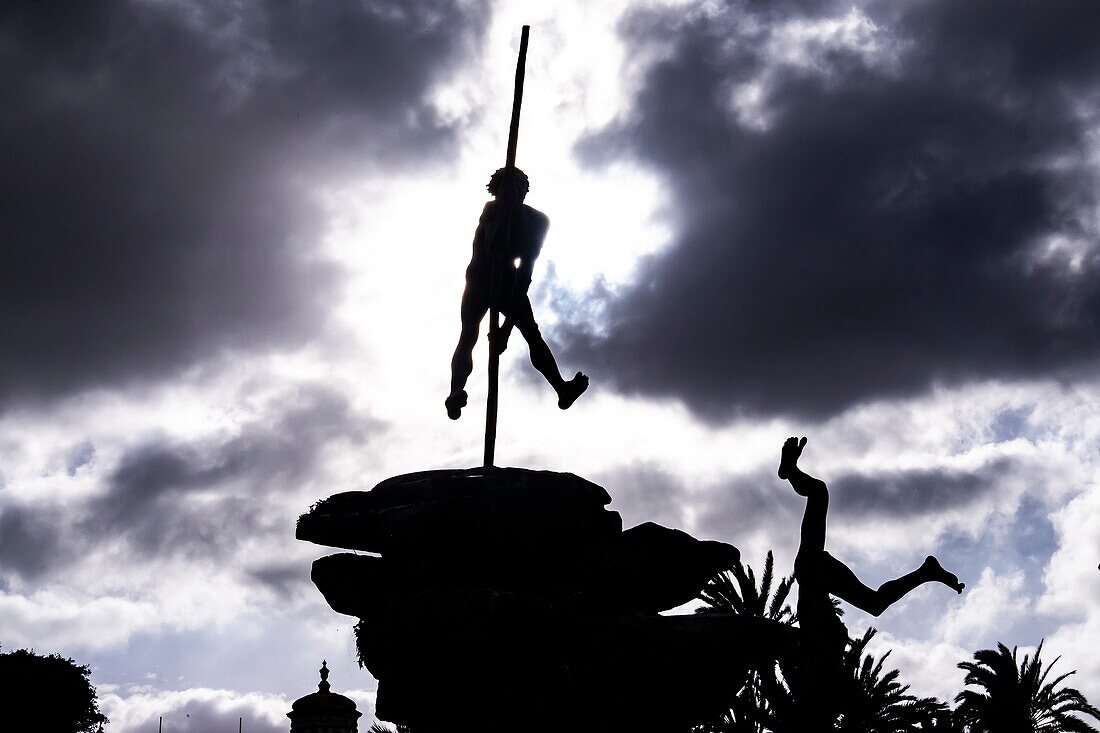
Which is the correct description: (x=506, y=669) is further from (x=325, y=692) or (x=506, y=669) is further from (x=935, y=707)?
(x=325, y=692)

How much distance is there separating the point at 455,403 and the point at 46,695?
104ft

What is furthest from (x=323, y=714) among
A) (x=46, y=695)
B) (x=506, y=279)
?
(x=506, y=279)

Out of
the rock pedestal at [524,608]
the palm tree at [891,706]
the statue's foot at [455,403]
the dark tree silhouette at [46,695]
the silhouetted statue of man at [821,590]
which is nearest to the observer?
the rock pedestal at [524,608]

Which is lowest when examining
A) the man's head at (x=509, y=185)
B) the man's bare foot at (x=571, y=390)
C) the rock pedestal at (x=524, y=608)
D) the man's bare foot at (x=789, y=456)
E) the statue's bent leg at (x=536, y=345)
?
the rock pedestal at (x=524, y=608)

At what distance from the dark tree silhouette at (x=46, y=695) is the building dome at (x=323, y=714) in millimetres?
6858

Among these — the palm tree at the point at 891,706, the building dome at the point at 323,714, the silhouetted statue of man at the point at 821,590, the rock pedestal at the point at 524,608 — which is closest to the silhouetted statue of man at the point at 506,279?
the rock pedestal at the point at 524,608

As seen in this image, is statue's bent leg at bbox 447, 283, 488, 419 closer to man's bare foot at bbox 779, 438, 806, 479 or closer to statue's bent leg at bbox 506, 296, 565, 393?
statue's bent leg at bbox 506, 296, 565, 393

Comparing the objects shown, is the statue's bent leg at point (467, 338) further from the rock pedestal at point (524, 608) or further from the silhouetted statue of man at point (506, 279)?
the rock pedestal at point (524, 608)

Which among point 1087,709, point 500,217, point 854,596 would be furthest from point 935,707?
point 500,217

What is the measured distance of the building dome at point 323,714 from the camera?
40344mm

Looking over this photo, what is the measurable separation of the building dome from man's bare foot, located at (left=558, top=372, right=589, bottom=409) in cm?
2876

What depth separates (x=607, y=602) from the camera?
12.7m

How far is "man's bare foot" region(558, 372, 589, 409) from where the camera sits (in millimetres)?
14156

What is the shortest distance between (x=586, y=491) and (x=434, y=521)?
5.12ft
